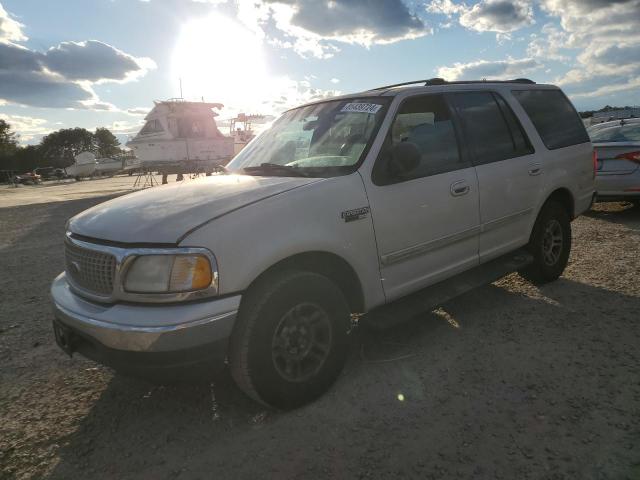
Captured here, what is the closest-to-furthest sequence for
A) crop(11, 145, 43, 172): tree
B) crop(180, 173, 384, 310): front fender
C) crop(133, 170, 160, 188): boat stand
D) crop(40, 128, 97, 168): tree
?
crop(180, 173, 384, 310): front fender < crop(133, 170, 160, 188): boat stand < crop(11, 145, 43, 172): tree < crop(40, 128, 97, 168): tree

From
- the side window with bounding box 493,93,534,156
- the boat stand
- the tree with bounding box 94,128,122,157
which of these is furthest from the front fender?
the tree with bounding box 94,128,122,157

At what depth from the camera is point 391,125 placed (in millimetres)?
3074

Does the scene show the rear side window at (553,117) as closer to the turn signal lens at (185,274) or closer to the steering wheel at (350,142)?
the steering wheel at (350,142)

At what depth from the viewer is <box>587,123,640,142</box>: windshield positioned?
8211 mm

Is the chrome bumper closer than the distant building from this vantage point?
Yes

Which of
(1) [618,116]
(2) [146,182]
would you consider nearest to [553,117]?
(2) [146,182]

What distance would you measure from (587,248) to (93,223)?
233 inches

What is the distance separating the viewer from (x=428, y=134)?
3.33 meters

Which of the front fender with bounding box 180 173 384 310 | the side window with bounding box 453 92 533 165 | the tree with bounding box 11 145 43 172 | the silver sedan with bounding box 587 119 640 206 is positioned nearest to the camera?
the front fender with bounding box 180 173 384 310

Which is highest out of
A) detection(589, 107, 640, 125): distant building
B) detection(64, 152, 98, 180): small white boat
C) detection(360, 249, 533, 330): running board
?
detection(64, 152, 98, 180): small white boat

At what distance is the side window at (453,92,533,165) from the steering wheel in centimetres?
107

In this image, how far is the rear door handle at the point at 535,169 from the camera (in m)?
4.02

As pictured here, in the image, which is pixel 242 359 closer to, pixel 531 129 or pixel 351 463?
pixel 351 463

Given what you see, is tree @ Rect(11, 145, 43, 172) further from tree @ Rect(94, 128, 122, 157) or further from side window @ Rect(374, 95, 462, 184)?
side window @ Rect(374, 95, 462, 184)
